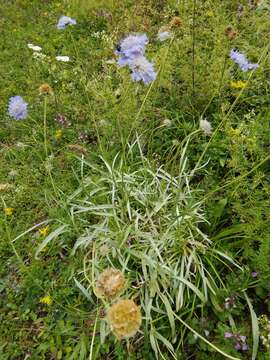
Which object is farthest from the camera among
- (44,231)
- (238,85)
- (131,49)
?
(238,85)

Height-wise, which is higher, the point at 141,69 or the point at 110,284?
the point at 141,69

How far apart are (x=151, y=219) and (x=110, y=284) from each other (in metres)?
0.88

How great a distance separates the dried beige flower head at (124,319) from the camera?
108 centimetres

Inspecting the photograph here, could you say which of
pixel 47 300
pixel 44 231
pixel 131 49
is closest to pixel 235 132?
pixel 131 49

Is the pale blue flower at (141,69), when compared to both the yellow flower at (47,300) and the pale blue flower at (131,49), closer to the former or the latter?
the pale blue flower at (131,49)

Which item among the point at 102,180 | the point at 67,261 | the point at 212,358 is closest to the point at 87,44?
the point at 102,180

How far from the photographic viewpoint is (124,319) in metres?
1.08

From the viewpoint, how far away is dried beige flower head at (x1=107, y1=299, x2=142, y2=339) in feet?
3.54

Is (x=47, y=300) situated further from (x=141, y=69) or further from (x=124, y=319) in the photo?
(x=141, y=69)

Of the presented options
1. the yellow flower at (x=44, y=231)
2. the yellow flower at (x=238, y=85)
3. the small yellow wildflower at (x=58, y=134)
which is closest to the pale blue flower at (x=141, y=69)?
the yellow flower at (x=238, y=85)

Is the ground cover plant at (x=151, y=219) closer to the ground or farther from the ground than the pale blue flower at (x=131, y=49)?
closer to the ground

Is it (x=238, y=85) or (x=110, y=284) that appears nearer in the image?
(x=110, y=284)

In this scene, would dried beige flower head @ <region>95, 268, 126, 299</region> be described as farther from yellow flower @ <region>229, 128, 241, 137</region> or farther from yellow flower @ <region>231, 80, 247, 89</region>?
yellow flower @ <region>231, 80, 247, 89</region>

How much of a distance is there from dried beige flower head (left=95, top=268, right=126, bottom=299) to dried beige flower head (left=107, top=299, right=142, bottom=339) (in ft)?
0.23
